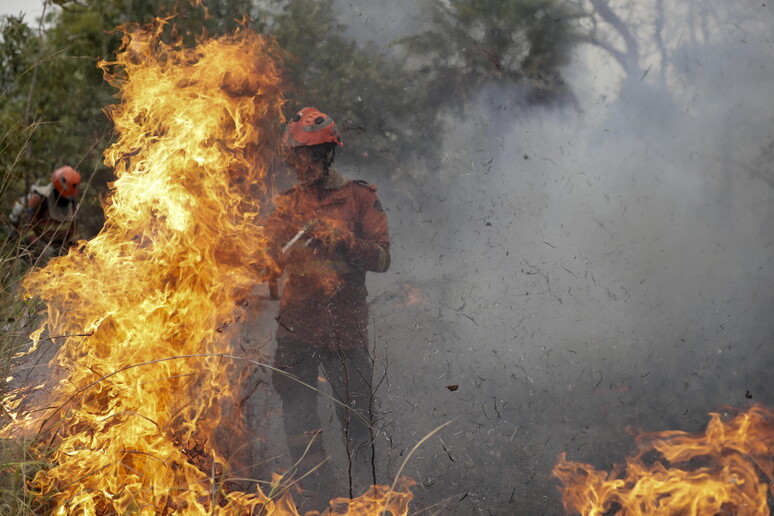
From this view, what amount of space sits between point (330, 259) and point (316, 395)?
1.01 meters

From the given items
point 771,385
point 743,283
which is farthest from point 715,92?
point 771,385

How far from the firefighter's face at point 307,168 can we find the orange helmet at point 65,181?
13.4 feet

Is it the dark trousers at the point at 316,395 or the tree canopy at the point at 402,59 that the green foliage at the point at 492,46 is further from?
the dark trousers at the point at 316,395

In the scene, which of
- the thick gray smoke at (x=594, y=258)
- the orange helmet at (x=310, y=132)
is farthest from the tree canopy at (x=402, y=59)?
the orange helmet at (x=310, y=132)

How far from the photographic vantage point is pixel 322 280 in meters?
4.54

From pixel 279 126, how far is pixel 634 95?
3427mm

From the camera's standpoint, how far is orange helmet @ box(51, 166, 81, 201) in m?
7.57

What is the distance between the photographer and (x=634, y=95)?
6258mm

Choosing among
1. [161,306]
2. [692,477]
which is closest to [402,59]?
[161,306]

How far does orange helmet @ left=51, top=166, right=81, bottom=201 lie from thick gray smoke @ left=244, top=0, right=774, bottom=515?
3690 millimetres

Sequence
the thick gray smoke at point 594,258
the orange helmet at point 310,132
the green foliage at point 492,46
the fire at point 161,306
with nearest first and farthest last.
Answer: the fire at point 161,306, the orange helmet at point 310,132, the thick gray smoke at point 594,258, the green foliage at point 492,46

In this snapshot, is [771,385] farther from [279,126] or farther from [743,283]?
[279,126]

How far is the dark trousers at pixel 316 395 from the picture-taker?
4516 mm

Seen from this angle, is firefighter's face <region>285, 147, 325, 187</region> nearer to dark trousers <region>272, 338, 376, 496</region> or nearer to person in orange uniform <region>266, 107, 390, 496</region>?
person in orange uniform <region>266, 107, 390, 496</region>
